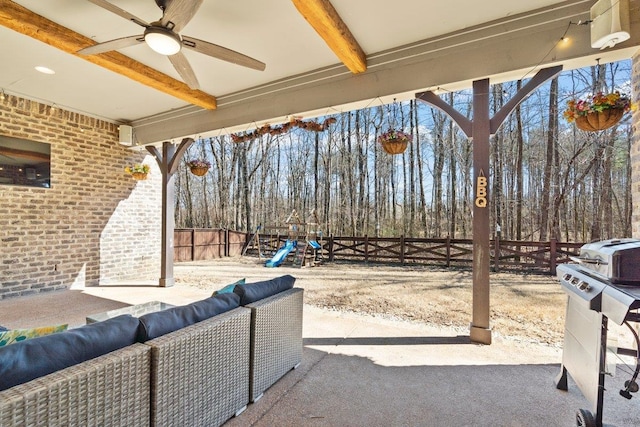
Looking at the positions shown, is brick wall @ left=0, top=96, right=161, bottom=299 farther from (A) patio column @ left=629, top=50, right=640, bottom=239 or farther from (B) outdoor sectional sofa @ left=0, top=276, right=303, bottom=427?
(A) patio column @ left=629, top=50, right=640, bottom=239

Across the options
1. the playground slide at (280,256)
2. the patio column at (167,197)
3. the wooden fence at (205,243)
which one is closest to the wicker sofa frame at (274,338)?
the patio column at (167,197)

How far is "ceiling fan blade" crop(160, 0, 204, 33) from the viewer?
2.10 metres

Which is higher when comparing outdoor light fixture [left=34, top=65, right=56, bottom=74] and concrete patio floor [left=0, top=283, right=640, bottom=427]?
outdoor light fixture [left=34, top=65, right=56, bottom=74]

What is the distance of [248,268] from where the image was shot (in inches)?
335

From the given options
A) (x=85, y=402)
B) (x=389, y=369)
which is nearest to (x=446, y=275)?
(x=389, y=369)

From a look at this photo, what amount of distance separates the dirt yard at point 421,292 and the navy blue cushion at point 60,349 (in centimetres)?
341

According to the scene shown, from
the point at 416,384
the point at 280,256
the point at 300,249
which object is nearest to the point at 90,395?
the point at 416,384

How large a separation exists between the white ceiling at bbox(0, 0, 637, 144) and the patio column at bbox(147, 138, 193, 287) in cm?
125

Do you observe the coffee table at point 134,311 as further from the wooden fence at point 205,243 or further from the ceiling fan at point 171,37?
the wooden fence at point 205,243

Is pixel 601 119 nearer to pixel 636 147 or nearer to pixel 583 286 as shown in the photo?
pixel 636 147

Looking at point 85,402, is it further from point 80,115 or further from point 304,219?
point 304,219

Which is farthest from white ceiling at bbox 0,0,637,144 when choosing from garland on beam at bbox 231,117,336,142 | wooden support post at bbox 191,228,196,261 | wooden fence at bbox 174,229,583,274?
wooden fence at bbox 174,229,583,274

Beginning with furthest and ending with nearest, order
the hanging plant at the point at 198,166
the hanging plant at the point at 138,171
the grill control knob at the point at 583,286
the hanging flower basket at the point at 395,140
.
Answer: the hanging plant at the point at 138,171 < the hanging plant at the point at 198,166 < the hanging flower basket at the point at 395,140 < the grill control knob at the point at 583,286

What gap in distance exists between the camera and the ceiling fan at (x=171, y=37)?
218 centimetres
